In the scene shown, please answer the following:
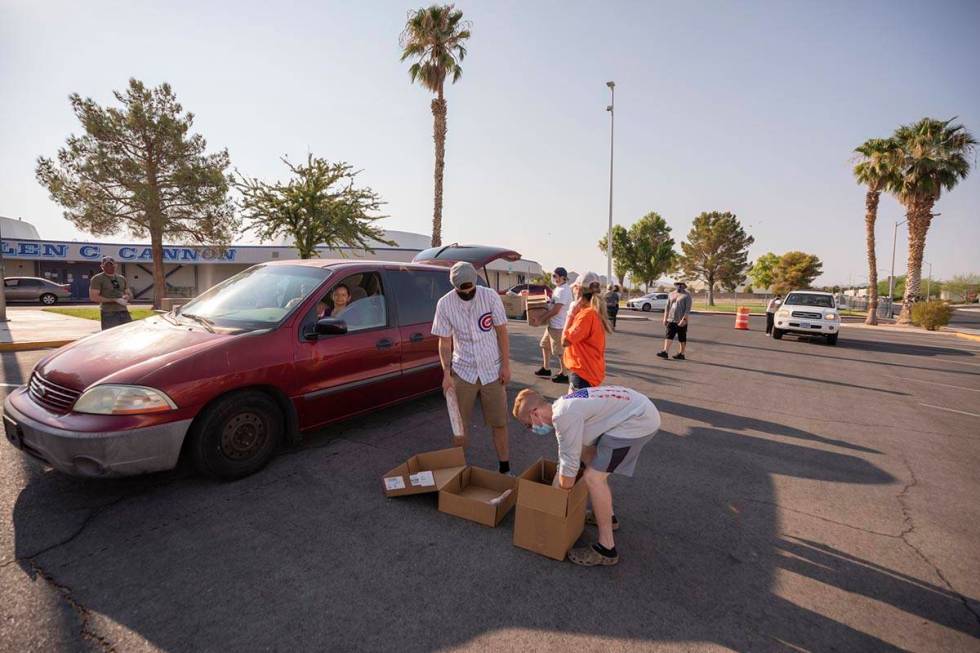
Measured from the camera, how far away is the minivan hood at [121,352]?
3.15 m

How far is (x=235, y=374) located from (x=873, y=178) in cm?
3351

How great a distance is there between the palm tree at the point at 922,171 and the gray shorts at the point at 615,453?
Answer: 31.7 meters

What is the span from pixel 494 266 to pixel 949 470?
1644 inches

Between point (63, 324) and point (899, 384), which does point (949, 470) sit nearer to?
point (899, 384)

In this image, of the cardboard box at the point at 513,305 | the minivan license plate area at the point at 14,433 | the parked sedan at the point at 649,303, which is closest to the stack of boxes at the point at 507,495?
the minivan license plate area at the point at 14,433

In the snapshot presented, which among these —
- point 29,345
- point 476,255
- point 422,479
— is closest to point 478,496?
point 422,479

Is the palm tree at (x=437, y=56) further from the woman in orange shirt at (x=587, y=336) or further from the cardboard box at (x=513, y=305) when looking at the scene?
the woman in orange shirt at (x=587, y=336)

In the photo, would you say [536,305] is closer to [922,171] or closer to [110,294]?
[110,294]

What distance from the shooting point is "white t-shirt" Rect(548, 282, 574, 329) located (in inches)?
284

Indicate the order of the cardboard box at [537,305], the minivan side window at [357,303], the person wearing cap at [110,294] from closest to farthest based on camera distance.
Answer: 1. the minivan side window at [357,303]
2. the person wearing cap at [110,294]
3. the cardboard box at [537,305]

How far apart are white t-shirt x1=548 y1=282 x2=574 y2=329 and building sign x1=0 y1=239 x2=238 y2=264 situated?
31068mm

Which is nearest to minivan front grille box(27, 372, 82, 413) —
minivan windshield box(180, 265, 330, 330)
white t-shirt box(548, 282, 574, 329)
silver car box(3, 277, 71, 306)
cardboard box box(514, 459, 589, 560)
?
minivan windshield box(180, 265, 330, 330)

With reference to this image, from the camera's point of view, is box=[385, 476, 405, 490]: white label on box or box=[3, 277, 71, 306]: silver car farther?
box=[3, 277, 71, 306]: silver car

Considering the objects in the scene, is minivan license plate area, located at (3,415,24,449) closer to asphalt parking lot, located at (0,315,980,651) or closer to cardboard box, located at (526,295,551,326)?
asphalt parking lot, located at (0,315,980,651)
